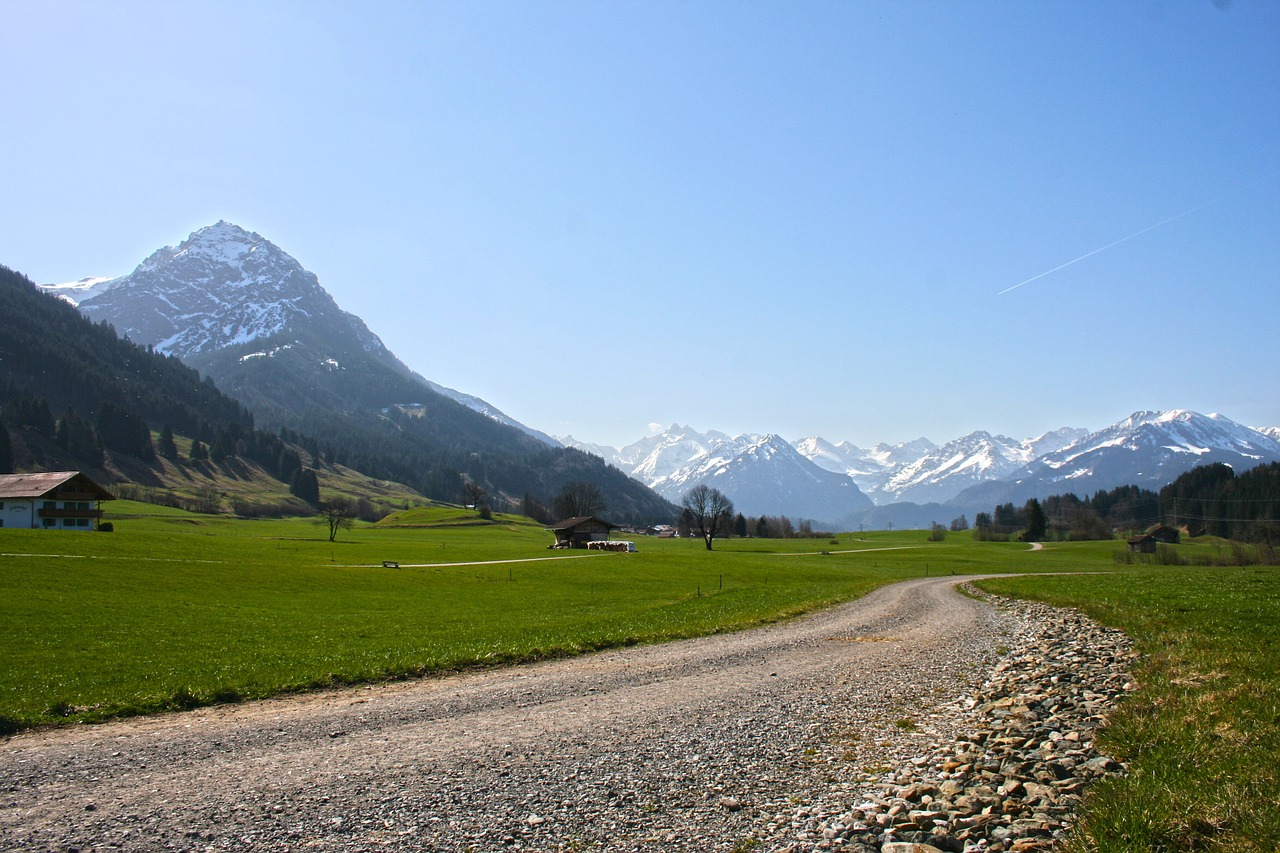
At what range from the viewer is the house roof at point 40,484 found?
9800 cm

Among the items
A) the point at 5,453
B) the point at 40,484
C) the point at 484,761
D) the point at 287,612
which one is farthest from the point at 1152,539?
the point at 5,453

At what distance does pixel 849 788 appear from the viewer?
36.5ft

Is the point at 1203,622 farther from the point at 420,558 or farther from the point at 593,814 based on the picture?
the point at 420,558

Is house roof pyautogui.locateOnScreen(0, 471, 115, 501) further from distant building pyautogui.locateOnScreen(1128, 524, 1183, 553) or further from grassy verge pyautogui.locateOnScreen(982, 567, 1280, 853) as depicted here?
distant building pyautogui.locateOnScreen(1128, 524, 1183, 553)

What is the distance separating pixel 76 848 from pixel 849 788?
10.8 metres

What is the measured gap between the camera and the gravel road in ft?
31.1

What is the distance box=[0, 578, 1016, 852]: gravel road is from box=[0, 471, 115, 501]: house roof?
360ft

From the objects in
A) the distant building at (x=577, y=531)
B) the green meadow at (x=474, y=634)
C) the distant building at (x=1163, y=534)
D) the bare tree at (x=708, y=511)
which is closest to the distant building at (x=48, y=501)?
the green meadow at (x=474, y=634)

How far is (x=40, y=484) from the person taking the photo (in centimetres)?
9925

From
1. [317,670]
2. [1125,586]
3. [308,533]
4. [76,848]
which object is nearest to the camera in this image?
[76,848]

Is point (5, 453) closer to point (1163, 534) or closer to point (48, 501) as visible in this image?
point (48, 501)

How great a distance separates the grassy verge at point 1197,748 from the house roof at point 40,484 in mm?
123917

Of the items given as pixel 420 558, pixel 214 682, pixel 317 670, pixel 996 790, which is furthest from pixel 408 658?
pixel 420 558

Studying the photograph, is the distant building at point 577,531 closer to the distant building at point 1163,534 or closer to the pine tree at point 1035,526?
the distant building at point 1163,534
